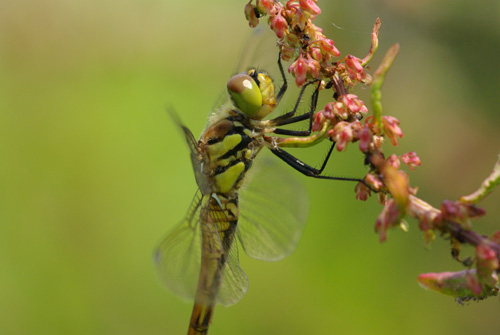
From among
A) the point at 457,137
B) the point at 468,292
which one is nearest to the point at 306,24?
the point at 468,292

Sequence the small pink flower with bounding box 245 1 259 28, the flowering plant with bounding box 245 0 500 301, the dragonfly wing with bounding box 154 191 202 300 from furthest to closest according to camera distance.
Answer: the dragonfly wing with bounding box 154 191 202 300 < the small pink flower with bounding box 245 1 259 28 < the flowering plant with bounding box 245 0 500 301

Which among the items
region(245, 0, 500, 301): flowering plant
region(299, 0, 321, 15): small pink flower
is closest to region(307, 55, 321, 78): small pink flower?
region(245, 0, 500, 301): flowering plant

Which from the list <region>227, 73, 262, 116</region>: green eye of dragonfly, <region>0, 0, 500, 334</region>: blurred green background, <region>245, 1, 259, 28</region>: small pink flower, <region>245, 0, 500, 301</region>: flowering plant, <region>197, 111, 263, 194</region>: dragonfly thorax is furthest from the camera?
<region>0, 0, 500, 334</region>: blurred green background

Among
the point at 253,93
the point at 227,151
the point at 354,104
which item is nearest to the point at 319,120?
the point at 354,104

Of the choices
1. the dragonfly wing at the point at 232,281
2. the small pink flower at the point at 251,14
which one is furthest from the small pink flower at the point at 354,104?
the dragonfly wing at the point at 232,281

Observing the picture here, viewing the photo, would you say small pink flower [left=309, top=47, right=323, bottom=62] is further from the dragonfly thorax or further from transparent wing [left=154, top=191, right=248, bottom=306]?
transparent wing [left=154, top=191, right=248, bottom=306]

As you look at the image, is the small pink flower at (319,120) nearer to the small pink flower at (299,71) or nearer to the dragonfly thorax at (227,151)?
the small pink flower at (299,71)
